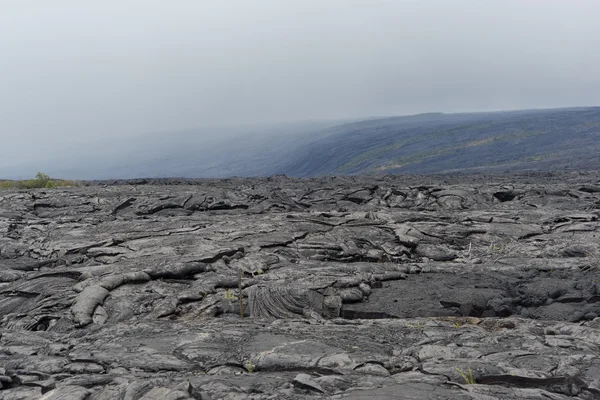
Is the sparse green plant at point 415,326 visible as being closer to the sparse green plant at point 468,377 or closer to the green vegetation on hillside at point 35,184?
the sparse green plant at point 468,377

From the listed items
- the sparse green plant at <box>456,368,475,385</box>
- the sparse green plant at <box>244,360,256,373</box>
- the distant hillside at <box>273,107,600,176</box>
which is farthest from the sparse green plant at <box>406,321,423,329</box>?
the distant hillside at <box>273,107,600,176</box>

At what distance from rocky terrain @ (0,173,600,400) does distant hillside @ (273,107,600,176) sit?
21100 millimetres

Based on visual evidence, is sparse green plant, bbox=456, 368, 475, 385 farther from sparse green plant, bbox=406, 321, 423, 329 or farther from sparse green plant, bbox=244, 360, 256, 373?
sparse green plant, bbox=244, 360, 256, 373

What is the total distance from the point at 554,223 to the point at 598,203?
453cm

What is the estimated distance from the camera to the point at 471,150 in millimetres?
49344

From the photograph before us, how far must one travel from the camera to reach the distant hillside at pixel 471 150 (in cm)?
4022

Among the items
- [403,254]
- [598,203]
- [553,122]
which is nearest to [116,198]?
[403,254]

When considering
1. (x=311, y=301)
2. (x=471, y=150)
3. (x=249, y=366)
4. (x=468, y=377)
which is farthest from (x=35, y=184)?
(x=471, y=150)

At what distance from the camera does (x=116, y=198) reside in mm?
23109

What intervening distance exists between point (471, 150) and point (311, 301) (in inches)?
1763

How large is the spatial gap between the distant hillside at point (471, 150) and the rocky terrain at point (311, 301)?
21100 mm

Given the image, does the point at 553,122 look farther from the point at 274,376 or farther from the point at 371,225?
the point at 274,376

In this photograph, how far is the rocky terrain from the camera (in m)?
5.64

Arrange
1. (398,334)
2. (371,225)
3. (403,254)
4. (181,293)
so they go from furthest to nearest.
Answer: (371,225)
(403,254)
(181,293)
(398,334)
